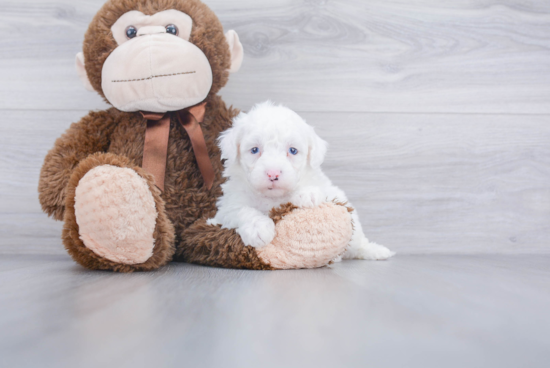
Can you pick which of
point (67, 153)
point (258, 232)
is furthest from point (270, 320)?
point (67, 153)

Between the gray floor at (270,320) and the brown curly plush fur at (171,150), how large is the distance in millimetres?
87

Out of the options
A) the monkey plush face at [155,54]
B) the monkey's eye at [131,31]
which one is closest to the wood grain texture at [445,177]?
the monkey plush face at [155,54]

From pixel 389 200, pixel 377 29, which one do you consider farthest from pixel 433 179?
pixel 377 29

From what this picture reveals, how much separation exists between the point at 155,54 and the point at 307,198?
1.49ft

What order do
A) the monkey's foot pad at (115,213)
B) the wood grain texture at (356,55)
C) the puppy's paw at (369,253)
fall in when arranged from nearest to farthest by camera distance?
1. the monkey's foot pad at (115,213)
2. the puppy's paw at (369,253)
3. the wood grain texture at (356,55)

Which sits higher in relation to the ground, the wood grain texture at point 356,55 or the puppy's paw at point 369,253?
the wood grain texture at point 356,55

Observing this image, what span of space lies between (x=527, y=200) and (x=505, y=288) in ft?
2.33

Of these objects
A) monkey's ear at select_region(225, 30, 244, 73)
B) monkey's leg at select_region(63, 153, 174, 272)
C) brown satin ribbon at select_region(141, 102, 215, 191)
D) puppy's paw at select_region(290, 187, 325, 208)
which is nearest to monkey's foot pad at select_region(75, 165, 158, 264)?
monkey's leg at select_region(63, 153, 174, 272)

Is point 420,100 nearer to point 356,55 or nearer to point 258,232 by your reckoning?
point 356,55

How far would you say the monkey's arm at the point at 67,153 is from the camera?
2.91ft

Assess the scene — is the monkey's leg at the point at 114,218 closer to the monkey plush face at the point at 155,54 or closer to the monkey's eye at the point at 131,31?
the monkey plush face at the point at 155,54

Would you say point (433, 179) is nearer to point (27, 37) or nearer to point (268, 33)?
point (268, 33)

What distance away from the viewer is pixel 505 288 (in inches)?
28.0

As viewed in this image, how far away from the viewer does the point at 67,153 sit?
0.92m
